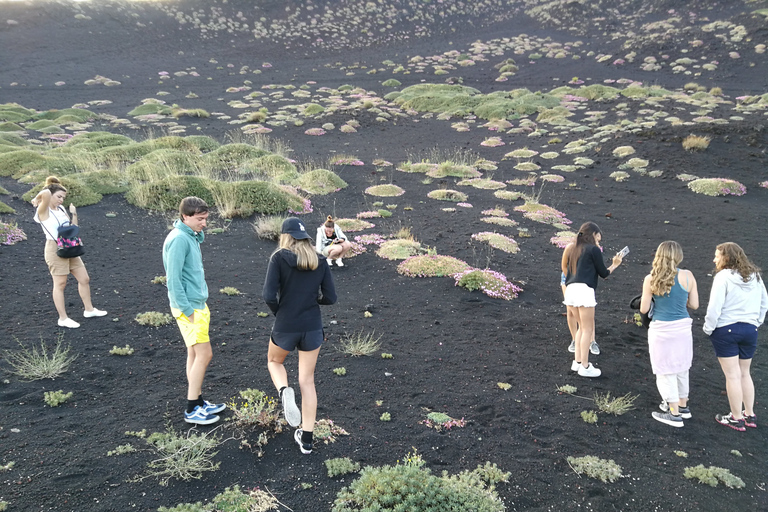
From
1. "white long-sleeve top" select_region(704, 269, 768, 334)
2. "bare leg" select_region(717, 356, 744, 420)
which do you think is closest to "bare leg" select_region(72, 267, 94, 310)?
"white long-sleeve top" select_region(704, 269, 768, 334)

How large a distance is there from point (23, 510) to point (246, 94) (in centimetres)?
4790

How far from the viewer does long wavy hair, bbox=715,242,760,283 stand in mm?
5582

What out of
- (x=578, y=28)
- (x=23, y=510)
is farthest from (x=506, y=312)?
(x=578, y=28)

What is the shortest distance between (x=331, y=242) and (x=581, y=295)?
144 inches

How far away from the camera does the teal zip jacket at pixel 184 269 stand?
181 inches

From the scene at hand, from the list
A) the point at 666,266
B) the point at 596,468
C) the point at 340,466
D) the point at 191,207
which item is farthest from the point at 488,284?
the point at 191,207

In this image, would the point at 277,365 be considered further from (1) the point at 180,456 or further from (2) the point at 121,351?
(2) the point at 121,351

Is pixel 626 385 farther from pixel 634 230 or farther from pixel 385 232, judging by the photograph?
pixel 634 230

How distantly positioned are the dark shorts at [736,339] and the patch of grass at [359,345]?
4548mm

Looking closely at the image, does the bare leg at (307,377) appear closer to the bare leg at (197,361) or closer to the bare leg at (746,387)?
the bare leg at (197,361)

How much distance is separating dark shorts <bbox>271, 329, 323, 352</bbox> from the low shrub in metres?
1.18

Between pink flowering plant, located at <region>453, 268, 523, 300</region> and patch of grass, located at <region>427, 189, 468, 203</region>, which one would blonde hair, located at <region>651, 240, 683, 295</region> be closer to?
pink flowering plant, located at <region>453, 268, 523, 300</region>

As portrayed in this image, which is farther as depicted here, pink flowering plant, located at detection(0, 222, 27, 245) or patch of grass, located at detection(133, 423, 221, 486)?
pink flowering plant, located at detection(0, 222, 27, 245)

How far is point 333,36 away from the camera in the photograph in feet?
236
